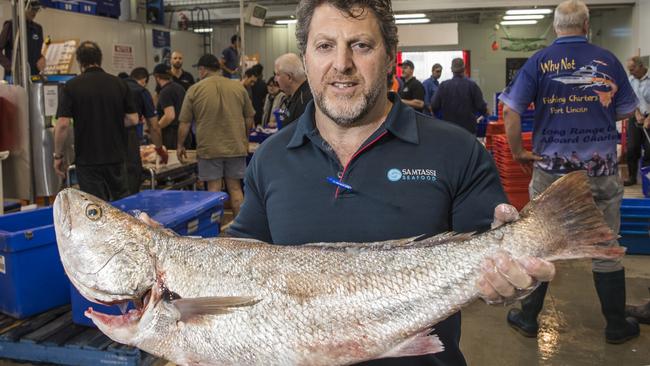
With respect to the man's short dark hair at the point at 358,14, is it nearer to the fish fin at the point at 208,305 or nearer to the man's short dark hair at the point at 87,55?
the fish fin at the point at 208,305

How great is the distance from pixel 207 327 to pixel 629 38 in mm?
16568

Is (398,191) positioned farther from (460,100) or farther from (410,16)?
(410,16)

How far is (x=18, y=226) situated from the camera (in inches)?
171

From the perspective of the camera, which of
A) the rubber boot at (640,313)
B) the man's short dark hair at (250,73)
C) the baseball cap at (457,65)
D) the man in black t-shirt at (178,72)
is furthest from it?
the man's short dark hair at (250,73)

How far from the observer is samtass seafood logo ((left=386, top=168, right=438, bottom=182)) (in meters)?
1.83

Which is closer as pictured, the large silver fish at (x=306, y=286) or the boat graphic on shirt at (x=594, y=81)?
the large silver fish at (x=306, y=286)

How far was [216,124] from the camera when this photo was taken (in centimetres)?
704

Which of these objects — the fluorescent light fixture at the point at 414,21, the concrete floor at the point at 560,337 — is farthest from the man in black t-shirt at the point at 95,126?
the fluorescent light fixture at the point at 414,21

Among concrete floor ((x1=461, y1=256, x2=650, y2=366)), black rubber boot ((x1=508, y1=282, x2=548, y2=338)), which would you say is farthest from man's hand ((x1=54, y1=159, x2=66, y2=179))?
black rubber boot ((x1=508, y1=282, x2=548, y2=338))

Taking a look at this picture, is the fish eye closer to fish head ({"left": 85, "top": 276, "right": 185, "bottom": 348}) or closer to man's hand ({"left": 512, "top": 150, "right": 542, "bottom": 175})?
fish head ({"left": 85, "top": 276, "right": 185, "bottom": 348})

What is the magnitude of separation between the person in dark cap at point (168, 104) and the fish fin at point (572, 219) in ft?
24.5

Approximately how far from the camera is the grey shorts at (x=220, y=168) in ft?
23.5

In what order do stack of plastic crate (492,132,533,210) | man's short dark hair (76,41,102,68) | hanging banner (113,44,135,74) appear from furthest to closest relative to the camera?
hanging banner (113,44,135,74), stack of plastic crate (492,132,533,210), man's short dark hair (76,41,102,68)

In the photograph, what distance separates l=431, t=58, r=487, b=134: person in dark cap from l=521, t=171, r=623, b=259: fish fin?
8527 millimetres
